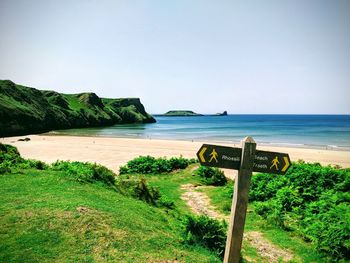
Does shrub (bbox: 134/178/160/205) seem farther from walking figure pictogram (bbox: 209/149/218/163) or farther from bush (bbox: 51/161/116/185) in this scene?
walking figure pictogram (bbox: 209/149/218/163)

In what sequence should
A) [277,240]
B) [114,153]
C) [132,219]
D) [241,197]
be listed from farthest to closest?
[114,153], [277,240], [132,219], [241,197]

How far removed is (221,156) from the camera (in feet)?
14.5

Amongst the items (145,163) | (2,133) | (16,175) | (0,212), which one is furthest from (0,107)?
(0,212)

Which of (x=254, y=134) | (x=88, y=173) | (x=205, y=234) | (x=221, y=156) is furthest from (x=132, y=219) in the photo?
(x=254, y=134)

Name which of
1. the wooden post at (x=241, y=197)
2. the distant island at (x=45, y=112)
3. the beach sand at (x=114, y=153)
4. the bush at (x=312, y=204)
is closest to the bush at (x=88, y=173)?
the bush at (x=312, y=204)

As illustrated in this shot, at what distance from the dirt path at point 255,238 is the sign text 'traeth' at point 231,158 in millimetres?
4131

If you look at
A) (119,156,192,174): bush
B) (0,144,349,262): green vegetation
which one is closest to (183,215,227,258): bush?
(0,144,349,262): green vegetation

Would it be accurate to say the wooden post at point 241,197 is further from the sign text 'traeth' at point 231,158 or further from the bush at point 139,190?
the bush at point 139,190

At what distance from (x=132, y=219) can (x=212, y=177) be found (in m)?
9.43

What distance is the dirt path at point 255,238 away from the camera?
24.3ft

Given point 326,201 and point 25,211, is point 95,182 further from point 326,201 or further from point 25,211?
point 326,201

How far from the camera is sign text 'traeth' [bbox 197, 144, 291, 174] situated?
4410mm

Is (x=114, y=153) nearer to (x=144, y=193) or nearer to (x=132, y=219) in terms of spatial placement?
(x=144, y=193)

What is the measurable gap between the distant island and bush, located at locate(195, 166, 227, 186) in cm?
4897
